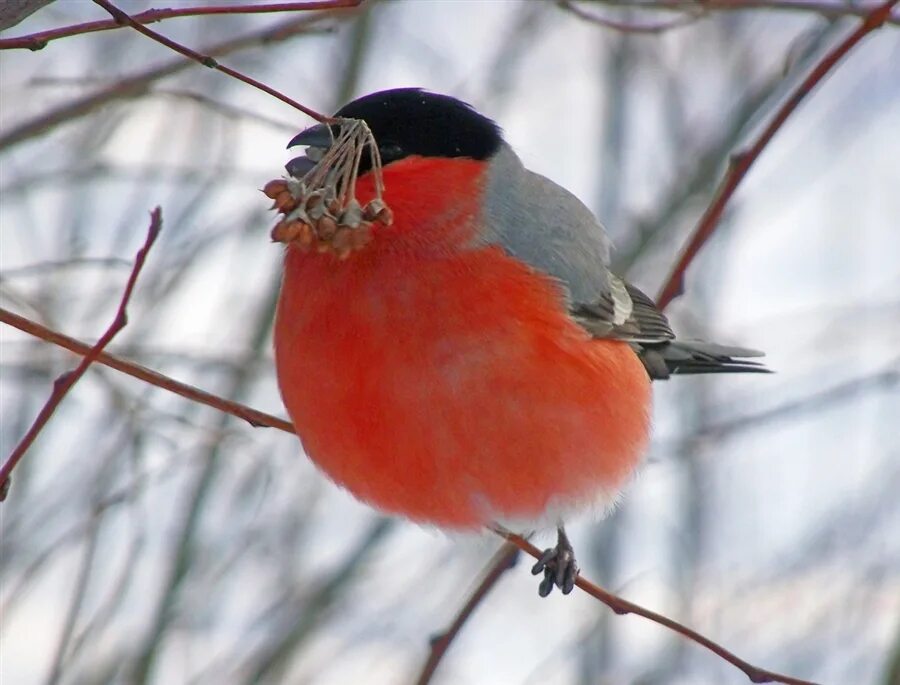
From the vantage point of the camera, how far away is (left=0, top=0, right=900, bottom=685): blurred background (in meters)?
3.12

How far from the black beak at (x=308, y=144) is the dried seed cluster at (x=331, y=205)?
0.54 feet

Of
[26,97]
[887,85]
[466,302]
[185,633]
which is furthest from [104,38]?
[887,85]

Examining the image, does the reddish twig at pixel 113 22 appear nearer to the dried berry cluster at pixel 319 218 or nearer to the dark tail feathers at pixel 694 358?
the dried berry cluster at pixel 319 218

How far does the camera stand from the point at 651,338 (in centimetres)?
295

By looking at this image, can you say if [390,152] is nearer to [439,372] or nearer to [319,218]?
[439,372]

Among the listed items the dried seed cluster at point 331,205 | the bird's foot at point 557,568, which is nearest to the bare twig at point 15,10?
the dried seed cluster at point 331,205

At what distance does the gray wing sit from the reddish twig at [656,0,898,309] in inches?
17.9

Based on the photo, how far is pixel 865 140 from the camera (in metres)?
5.46

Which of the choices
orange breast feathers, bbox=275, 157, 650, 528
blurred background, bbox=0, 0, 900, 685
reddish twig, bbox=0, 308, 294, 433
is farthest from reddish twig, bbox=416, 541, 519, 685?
blurred background, bbox=0, 0, 900, 685

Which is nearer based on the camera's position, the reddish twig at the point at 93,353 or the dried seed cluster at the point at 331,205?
the reddish twig at the point at 93,353

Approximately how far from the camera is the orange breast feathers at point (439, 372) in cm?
222

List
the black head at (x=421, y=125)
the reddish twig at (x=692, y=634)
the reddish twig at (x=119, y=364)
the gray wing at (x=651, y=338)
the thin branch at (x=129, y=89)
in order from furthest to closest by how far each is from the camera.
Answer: the gray wing at (x=651, y=338)
the black head at (x=421, y=125)
the thin branch at (x=129, y=89)
the reddish twig at (x=692, y=634)
the reddish twig at (x=119, y=364)

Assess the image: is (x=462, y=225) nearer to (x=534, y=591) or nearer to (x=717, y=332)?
(x=717, y=332)

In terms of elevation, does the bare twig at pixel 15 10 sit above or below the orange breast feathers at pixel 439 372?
above
